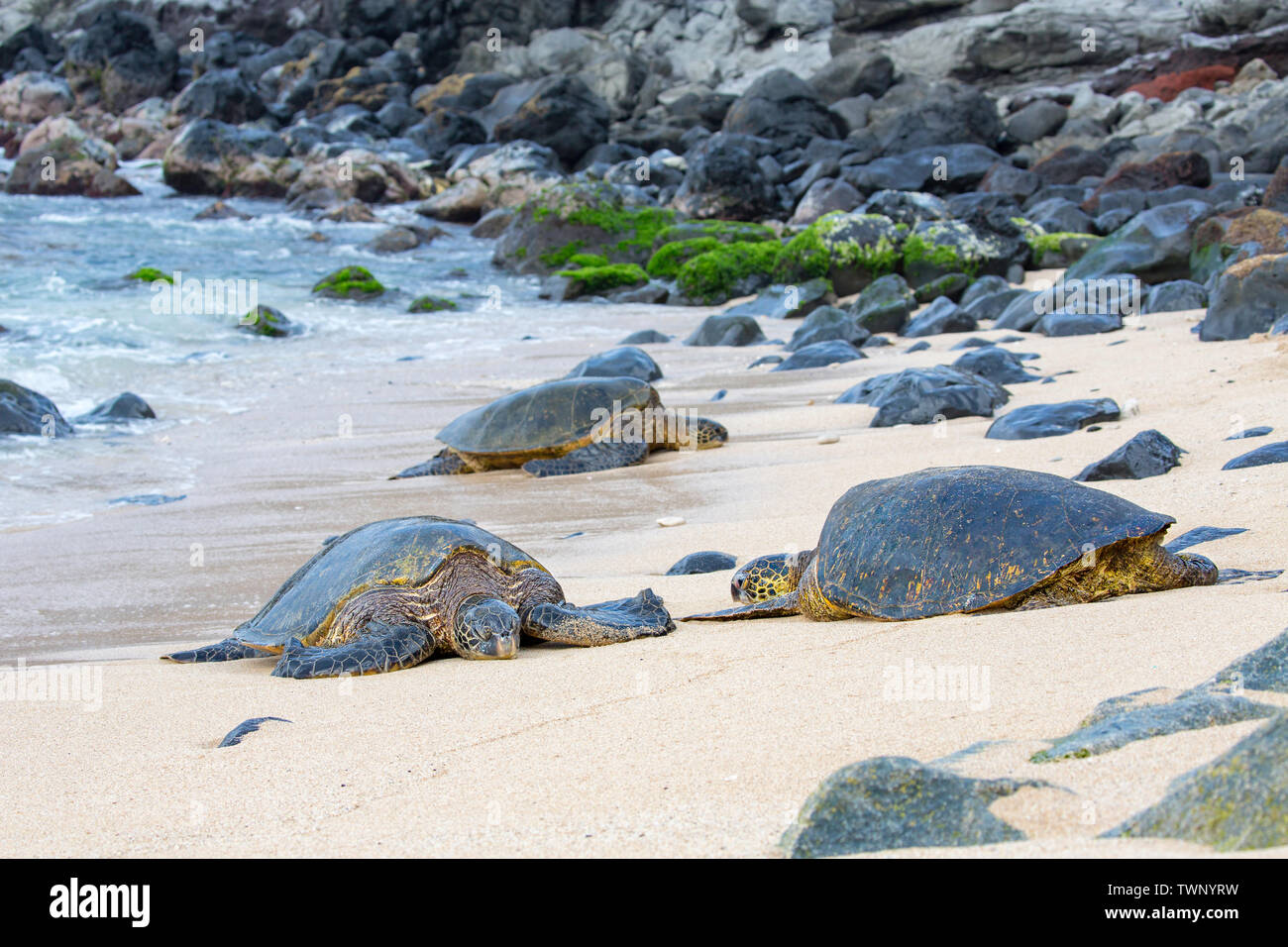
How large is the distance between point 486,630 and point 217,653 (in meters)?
0.96

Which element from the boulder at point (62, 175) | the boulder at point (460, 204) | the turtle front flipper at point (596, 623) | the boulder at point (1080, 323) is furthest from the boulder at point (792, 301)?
the boulder at point (62, 175)

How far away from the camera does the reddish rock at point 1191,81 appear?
28.9m

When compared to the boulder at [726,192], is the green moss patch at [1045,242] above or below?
below

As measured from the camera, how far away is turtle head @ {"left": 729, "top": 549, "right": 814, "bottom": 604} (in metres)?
3.80

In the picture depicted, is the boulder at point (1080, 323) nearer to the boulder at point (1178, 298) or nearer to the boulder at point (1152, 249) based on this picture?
the boulder at point (1178, 298)

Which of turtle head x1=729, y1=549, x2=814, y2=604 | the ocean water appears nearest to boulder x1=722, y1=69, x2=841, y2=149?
the ocean water

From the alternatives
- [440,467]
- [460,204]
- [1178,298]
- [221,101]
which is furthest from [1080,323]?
[221,101]

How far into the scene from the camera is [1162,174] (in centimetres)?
1853

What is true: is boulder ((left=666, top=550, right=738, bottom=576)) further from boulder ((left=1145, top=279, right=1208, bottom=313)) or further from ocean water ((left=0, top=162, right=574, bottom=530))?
boulder ((left=1145, top=279, right=1208, bottom=313))

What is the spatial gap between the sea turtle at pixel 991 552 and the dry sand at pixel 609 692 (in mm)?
101

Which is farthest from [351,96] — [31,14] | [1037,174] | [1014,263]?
[1014,263]

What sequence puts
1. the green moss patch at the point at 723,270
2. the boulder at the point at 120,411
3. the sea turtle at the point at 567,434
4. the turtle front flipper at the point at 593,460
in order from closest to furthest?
the turtle front flipper at the point at 593,460 → the sea turtle at the point at 567,434 → the boulder at the point at 120,411 → the green moss patch at the point at 723,270

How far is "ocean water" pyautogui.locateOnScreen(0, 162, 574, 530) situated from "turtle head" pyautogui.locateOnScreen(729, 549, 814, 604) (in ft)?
14.6
